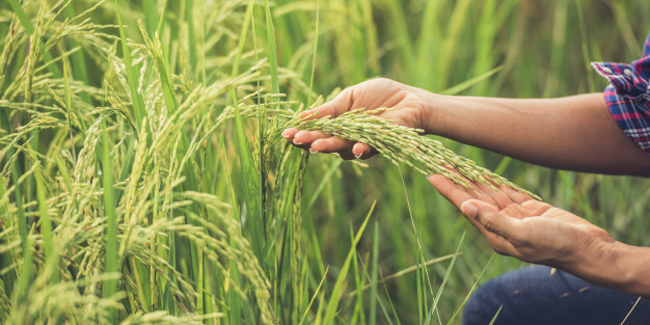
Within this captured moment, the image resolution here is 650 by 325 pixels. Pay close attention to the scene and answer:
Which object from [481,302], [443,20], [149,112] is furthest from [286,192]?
[443,20]

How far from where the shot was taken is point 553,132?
4.85ft

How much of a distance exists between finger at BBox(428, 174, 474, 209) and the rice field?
0.09 meters

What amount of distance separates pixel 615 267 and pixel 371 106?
1.99 ft

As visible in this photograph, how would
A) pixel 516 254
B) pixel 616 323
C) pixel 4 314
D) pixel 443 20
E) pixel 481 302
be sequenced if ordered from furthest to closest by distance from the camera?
pixel 443 20, pixel 481 302, pixel 616 323, pixel 516 254, pixel 4 314

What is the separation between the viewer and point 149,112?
3.44 ft

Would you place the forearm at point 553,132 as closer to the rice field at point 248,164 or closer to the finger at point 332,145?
the rice field at point 248,164

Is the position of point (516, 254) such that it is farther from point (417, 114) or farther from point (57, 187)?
point (57, 187)

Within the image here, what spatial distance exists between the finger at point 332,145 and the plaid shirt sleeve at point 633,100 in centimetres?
70

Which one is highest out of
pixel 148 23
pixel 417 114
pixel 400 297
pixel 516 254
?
pixel 148 23

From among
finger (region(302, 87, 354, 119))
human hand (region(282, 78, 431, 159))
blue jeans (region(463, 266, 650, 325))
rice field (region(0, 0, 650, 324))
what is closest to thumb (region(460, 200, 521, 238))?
rice field (region(0, 0, 650, 324))

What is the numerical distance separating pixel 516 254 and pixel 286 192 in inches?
18.4

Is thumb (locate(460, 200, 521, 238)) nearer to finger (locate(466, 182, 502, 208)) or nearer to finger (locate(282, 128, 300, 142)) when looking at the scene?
finger (locate(466, 182, 502, 208))

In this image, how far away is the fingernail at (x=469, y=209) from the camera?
1.08 metres

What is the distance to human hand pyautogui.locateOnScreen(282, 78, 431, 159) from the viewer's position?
3.71 ft
